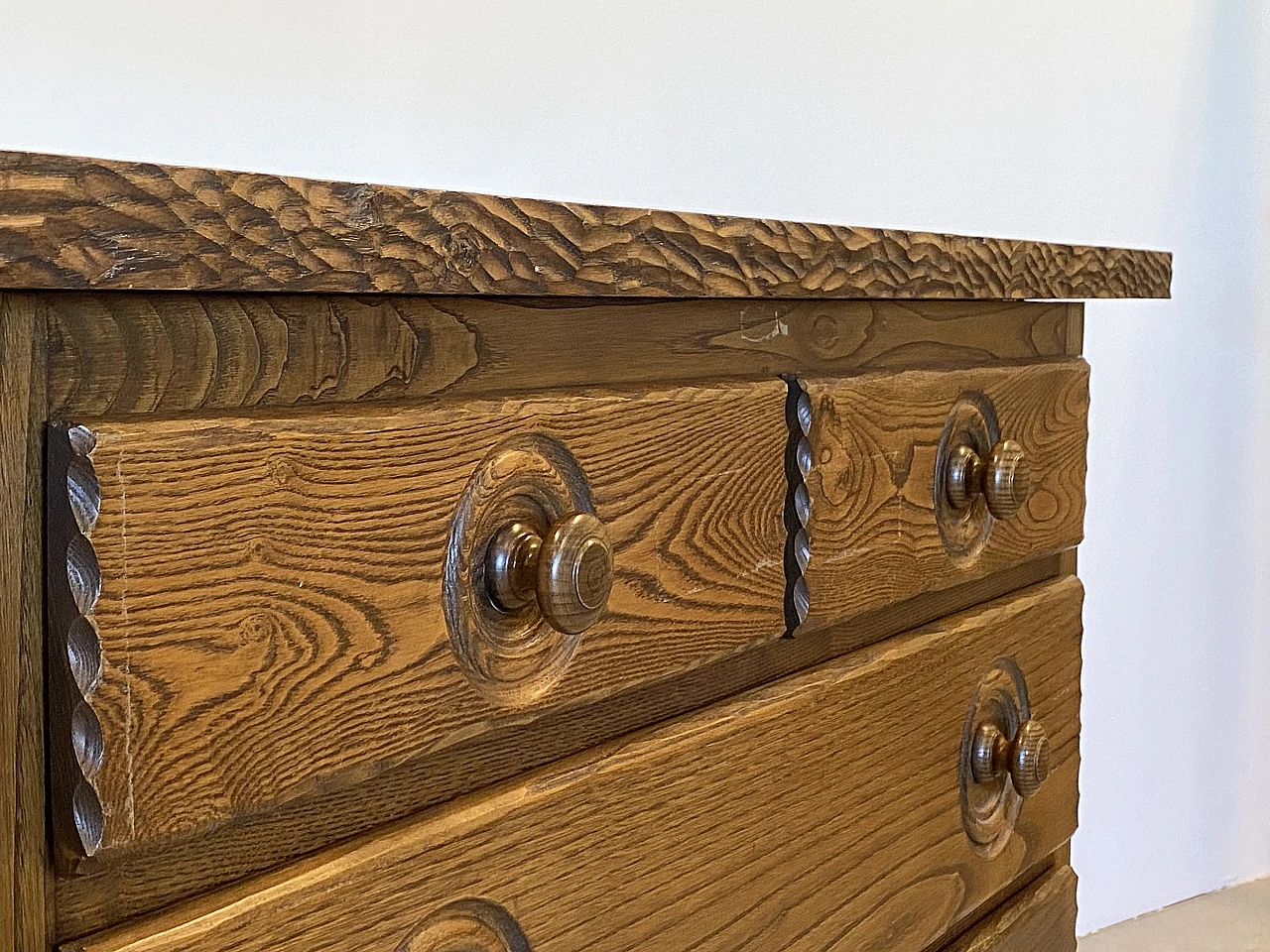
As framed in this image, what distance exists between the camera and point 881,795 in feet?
2.19

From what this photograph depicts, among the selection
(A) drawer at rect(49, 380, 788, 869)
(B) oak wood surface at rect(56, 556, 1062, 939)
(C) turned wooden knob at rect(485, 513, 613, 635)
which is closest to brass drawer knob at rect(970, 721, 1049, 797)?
(B) oak wood surface at rect(56, 556, 1062, 939)

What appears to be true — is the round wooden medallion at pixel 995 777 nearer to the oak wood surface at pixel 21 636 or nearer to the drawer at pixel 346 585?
the drawer at pixel 346 585

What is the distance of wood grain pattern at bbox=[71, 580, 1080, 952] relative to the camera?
416 millimetres

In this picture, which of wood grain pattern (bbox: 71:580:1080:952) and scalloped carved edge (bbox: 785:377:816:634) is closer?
wood grain pattern (bbox: 71:580:1080:952)

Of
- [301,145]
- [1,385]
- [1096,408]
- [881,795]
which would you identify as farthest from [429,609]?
[1096,408]

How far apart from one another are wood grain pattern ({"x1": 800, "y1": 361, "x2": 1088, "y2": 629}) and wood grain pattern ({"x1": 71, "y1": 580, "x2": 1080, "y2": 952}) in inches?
1.4

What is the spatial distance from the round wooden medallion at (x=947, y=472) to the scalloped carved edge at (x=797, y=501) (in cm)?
13

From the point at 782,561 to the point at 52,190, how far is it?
36cm

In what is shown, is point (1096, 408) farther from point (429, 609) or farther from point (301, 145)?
point (429, 609)

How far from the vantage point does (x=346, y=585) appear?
0.40m

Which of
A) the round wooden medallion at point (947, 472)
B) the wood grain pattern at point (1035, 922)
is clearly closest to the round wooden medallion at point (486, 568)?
the round wooden medallion at point (947, 472)

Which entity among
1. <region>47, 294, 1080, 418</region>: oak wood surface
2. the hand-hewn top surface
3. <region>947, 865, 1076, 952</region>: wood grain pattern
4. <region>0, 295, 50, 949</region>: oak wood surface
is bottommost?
<region>947, 865, 1076, 952</region>: wood grain pattern

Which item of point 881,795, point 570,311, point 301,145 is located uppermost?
point 301,145

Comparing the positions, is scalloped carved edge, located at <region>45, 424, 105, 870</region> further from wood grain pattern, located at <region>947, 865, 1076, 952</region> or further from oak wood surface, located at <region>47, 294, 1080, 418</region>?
wood grain pattern, located at <region>947, 865, 1076, 952</region>
